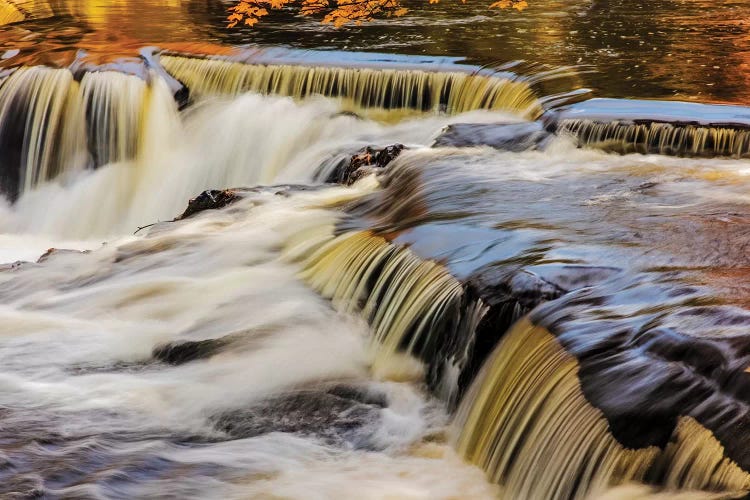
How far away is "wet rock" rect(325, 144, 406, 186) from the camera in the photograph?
891 centimetres

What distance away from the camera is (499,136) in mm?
8984

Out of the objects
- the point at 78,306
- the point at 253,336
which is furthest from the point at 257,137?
the point at 253,336

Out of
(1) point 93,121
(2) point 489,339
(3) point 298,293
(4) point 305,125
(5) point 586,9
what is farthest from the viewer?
(5) point 586,9

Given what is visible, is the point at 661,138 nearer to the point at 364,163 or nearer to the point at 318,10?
the point at 364,163

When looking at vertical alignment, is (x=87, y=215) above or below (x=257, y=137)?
below

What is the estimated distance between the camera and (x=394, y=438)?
4980mm

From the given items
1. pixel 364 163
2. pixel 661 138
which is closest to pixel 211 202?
pixel 364 163

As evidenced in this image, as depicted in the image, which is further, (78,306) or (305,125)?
(305,125)

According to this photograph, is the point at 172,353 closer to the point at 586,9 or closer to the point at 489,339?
the point at 489,339

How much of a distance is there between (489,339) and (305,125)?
6.63 m

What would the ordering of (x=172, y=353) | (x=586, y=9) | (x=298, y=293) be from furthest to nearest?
(x=586, y=9)
(x=298, y=293)
(x=172, y=353)

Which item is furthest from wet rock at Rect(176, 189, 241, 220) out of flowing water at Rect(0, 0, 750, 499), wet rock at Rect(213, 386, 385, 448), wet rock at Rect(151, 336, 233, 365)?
wet rock at Rect(213, 386, 385, 448)

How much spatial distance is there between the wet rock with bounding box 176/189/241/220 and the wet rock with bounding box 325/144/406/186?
1.09 m

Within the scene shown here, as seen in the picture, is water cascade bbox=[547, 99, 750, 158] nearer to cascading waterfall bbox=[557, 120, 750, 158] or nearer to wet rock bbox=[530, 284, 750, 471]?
cascading waterfall bbox=[557, 120, 750, 158]
